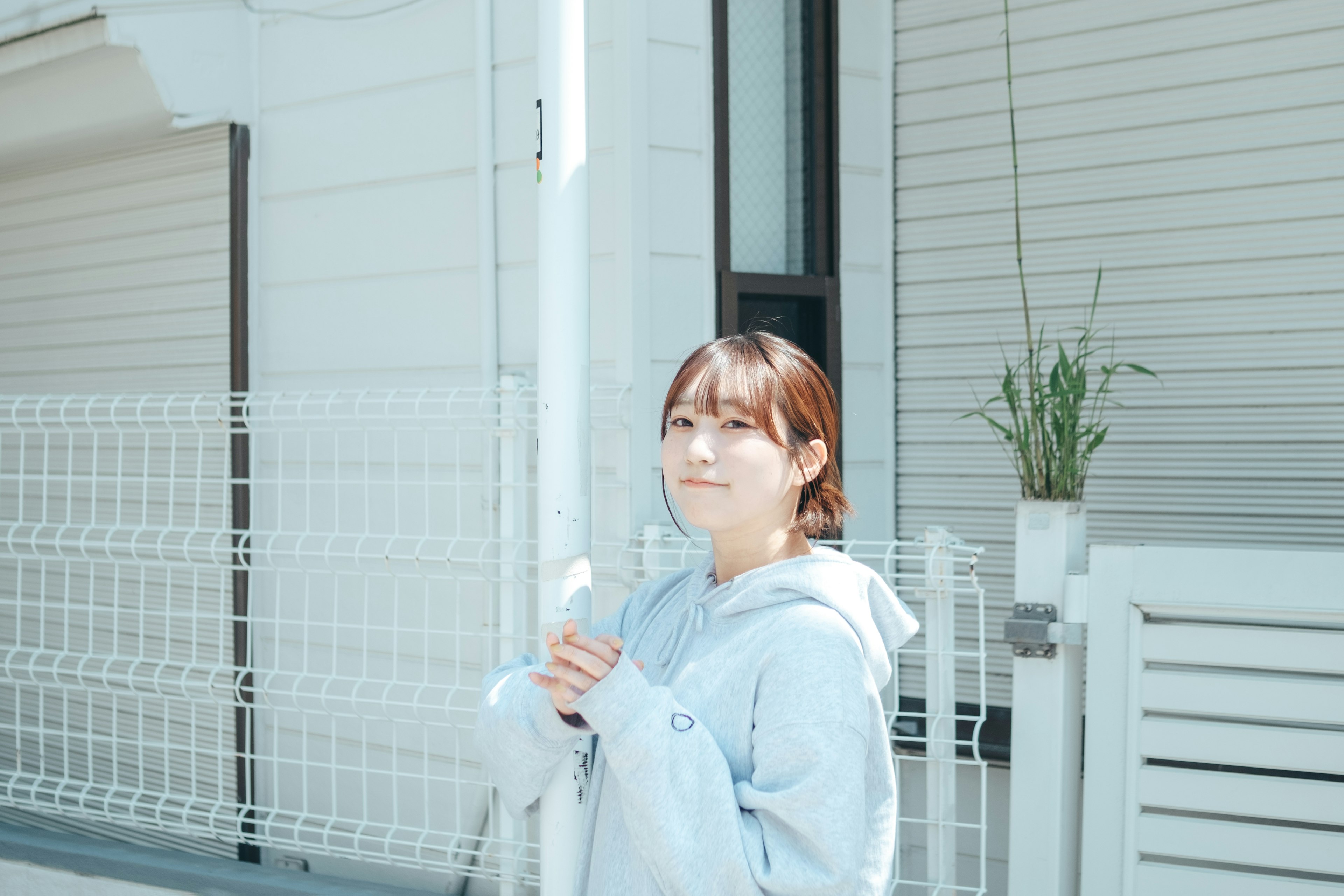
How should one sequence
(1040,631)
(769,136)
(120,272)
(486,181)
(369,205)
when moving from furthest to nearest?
1. (120,272)
2. (369,205)
3. (769,136)
4. (486,181)
5. (1040,631)

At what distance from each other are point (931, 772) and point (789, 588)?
1.07 metres

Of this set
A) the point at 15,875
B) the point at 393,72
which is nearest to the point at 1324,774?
the point at 393,72

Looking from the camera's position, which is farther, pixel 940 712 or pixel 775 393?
pixel 940 712

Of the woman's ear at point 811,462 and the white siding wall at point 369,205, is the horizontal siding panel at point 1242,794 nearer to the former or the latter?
the woman's ear at point 811,462

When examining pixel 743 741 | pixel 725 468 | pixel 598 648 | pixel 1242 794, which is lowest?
pixel 1242 794

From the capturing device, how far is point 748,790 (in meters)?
1.28

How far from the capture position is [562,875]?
1.65m

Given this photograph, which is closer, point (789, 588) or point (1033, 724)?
point (789, 588)

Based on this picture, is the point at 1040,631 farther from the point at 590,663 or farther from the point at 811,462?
the point at 590,663

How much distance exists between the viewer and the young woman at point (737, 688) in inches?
49.6

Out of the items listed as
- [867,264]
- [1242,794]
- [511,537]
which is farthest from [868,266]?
[1242,794]

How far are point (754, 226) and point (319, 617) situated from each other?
1.69 meters

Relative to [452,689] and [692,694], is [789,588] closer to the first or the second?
[692,694]

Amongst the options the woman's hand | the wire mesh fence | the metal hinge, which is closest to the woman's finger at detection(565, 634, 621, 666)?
the woman's hand
